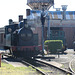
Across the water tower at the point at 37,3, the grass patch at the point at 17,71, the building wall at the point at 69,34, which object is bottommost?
the building wall at the point at 69,34

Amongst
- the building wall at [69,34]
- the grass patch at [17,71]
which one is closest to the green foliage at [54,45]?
the grass patch at [17,71]

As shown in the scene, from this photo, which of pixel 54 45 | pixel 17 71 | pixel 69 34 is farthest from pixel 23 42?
→ pixel 69 34

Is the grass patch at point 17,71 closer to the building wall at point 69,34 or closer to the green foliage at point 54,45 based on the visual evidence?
the green foliage at point 54,45

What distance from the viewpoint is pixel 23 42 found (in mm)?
20328

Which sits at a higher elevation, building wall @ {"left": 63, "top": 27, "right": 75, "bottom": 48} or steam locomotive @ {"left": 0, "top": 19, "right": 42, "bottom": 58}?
steam locomotive @ {"left": 0, "top": 19, "right": 42, "bottom": 58}

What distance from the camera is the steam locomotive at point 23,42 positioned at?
19.3 m

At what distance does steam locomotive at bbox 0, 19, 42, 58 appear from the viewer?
19.3m

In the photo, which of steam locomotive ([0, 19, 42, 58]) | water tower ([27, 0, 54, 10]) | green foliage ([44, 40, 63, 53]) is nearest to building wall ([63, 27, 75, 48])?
water tower ([27, 0, 54, 10])

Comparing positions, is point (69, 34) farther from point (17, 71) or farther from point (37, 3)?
point (17, 71)

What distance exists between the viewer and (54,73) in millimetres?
11672

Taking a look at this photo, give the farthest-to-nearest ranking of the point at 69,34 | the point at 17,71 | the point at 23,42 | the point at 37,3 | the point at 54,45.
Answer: the point at 37,3 → the point at 69,34 → the point at 54,45 → the point at 23,42 → the point at 17,71

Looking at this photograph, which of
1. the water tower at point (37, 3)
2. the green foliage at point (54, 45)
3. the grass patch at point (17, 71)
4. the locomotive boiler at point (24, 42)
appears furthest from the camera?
the water tower at point (37, 3)

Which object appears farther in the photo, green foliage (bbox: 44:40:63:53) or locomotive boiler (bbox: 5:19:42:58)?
green foliage (bbox: 44:40:63:53)

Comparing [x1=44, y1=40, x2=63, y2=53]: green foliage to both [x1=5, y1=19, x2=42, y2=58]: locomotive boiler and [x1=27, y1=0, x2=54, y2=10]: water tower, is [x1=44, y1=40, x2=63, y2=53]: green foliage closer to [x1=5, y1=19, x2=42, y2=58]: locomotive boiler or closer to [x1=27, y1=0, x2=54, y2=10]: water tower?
[x1=5, y1=19, x2=42, y2=58]: locomotive boiler
